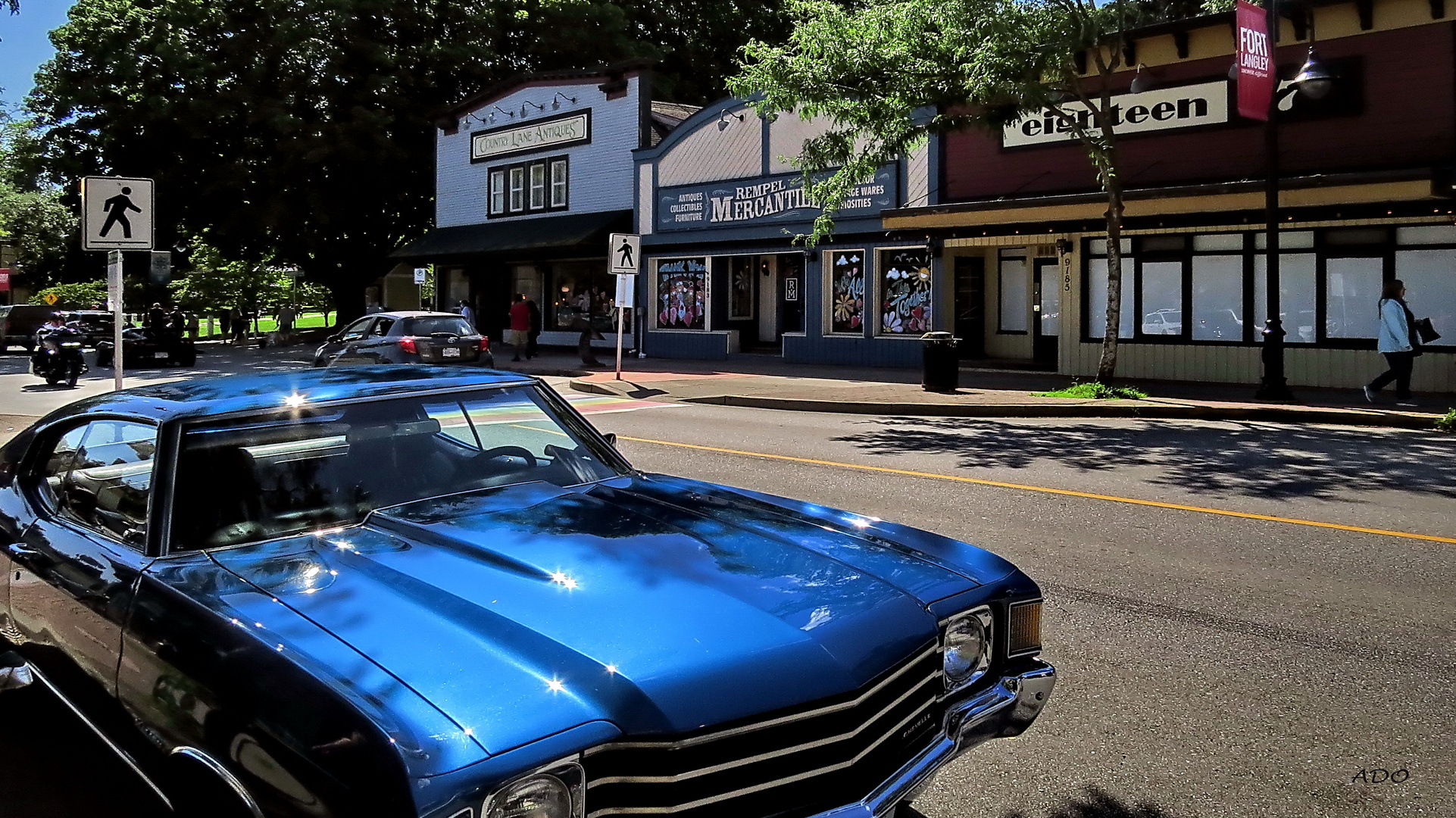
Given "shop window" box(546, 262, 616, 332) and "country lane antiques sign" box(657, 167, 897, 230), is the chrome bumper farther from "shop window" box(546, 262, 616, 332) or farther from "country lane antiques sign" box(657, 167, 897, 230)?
"shop window" box(546, 262, 616, 332)

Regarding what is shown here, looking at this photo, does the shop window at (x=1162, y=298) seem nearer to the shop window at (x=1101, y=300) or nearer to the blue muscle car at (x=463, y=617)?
the shop window at (x=1101, y=300)

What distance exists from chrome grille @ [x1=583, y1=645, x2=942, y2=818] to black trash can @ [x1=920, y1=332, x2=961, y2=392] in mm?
16362

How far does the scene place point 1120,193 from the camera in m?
18.6

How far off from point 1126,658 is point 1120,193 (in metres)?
14.9

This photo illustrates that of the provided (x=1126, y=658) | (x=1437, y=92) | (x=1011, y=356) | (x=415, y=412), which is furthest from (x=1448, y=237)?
(x=415, y=412)

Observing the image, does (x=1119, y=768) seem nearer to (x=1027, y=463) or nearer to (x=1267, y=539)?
(x=1267, y=539)

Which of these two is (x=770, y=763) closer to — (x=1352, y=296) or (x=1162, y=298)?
(x=1352, y=296)

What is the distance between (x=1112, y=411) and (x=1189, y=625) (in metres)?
11.3

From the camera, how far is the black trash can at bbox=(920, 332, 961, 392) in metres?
18.9

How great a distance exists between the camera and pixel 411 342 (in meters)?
19.3

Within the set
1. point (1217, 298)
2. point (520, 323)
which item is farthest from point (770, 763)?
point (520, 323)

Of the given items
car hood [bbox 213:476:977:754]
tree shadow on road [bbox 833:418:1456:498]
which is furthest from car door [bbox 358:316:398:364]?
car hood [bbox 213:476:977:754]

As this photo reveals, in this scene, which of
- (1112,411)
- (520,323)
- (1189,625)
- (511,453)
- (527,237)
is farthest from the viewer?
(527,237)

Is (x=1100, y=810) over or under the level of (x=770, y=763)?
under
